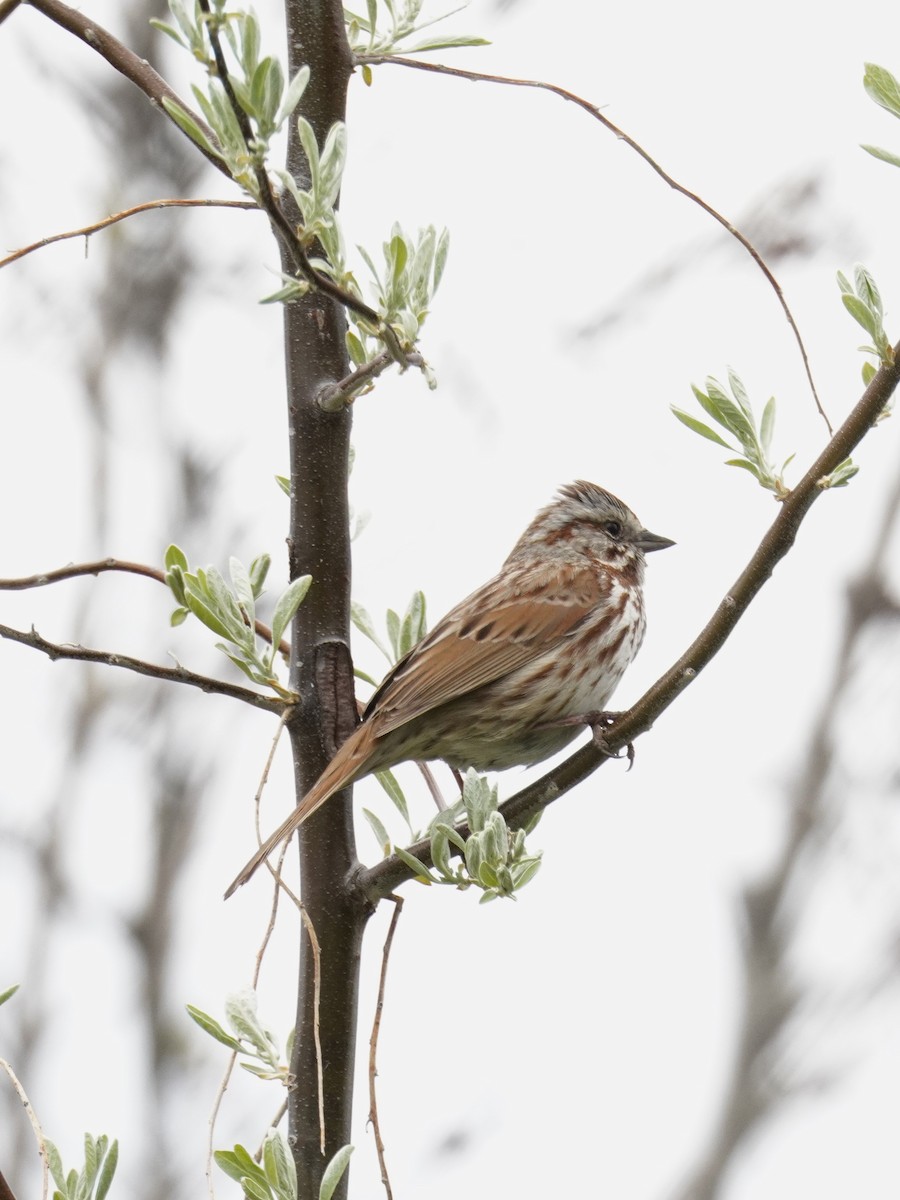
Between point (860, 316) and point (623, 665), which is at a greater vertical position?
point (623, 665)

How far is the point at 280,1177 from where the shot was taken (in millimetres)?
2543

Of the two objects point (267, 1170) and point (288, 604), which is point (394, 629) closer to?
point (288, 604)

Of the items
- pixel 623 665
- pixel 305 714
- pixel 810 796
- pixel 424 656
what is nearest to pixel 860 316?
pixel 305 714

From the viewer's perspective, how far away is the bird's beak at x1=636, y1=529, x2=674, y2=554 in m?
5.64

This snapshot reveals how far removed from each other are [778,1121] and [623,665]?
3.07 meters

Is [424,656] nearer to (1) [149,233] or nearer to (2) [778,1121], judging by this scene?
(2) [778,1121]

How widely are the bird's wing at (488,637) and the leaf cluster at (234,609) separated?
3.12 feet

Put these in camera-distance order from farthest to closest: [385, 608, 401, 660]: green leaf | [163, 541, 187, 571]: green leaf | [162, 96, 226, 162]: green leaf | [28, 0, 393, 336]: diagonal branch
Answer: [385, 608, 401, 660]: green leaf → [163, 541, 187, 571]: green leaf → [162, 96, 226, 162]: green leaf → [28, 0, 393, 336]: diagonal branch

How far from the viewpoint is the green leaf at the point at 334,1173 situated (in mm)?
2424

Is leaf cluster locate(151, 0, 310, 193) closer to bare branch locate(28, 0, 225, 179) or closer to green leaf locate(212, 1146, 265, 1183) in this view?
bare branch locate(28, 0, 225, 179)

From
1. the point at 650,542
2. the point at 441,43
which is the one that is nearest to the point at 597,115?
the point at 441,43

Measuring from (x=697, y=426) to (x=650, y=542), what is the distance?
294 centimetres

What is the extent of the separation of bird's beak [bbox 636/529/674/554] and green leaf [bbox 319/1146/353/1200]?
343 cm

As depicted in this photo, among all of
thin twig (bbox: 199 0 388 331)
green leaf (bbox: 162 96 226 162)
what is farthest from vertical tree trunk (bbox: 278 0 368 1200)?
thin twig (bbox: 199 0 388 331)
